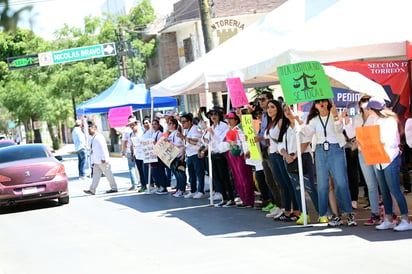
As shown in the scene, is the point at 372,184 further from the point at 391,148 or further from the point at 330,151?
the point at 391,148

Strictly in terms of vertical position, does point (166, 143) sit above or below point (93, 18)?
below

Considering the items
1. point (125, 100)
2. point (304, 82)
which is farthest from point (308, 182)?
point (125, 100)

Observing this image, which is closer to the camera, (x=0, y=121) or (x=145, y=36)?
(x=145, y=36)

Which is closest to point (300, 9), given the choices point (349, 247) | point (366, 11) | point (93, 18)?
point (366, 11)

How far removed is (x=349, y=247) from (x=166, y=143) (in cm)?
902

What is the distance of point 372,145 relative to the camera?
30.1 feet

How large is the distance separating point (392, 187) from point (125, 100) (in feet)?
53.7

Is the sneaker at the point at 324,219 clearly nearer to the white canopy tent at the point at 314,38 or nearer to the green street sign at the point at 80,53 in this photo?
the white canopy tent at the point at 314,38

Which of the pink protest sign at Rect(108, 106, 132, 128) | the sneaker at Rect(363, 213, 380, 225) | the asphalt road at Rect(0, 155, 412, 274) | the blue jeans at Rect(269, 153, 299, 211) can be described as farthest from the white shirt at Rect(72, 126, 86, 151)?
the sneaker at Rect(363, 213, 380, 225)

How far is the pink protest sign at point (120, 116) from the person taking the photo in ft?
77.3

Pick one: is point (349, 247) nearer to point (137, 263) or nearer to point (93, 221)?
point (137, 263)

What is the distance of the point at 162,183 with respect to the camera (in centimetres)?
1841

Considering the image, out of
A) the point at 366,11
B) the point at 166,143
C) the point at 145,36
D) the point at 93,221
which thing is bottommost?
the point at 93,221

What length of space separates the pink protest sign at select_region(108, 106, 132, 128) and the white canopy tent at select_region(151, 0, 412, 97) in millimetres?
9154
